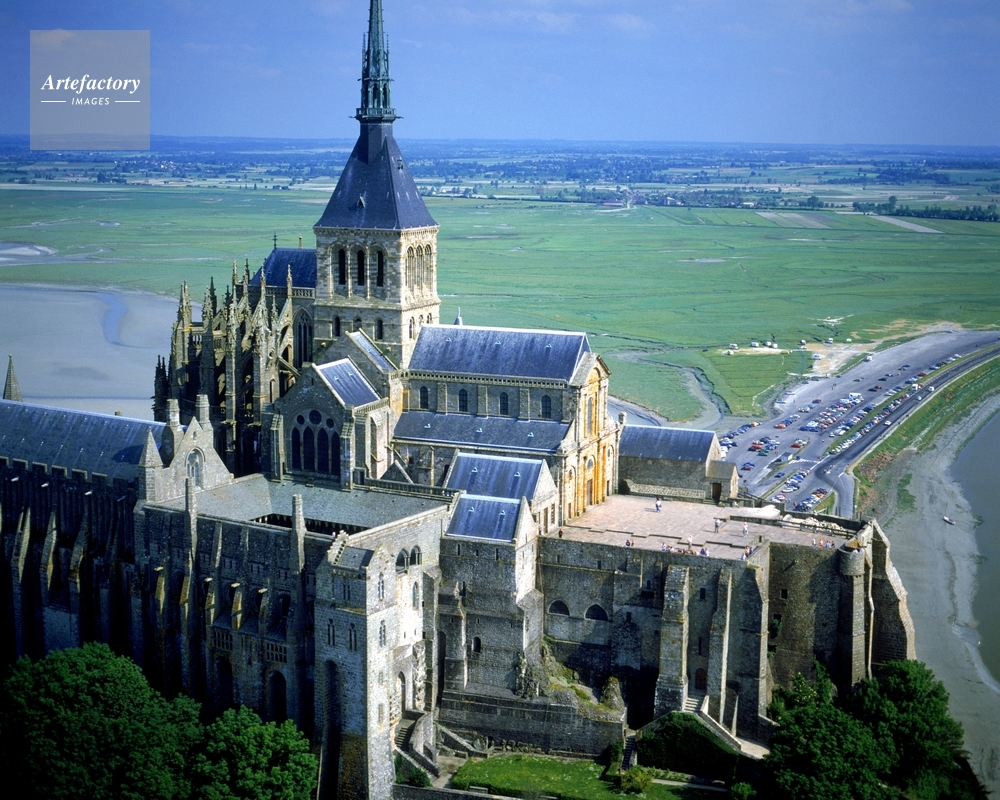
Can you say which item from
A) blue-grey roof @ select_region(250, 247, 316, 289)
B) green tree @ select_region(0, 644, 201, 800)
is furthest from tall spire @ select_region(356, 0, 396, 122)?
green tree @ select_region(0, 644, 201, 800)

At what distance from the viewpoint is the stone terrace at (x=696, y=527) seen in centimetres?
7956

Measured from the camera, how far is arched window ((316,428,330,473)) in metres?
86.1

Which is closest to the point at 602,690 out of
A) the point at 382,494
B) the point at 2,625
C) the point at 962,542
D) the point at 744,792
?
the point at 744,792

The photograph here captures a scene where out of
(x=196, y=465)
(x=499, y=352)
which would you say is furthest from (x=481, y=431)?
(x=196, y=465)

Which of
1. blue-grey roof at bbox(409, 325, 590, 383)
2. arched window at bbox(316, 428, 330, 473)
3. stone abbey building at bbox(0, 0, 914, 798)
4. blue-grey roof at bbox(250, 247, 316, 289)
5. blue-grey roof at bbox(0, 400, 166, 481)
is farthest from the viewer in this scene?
blue-grey roof at bbox(250, 247, 316, 289)

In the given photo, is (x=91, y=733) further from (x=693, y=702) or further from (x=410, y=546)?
(x=693, y=702)

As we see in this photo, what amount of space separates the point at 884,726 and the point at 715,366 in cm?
10729

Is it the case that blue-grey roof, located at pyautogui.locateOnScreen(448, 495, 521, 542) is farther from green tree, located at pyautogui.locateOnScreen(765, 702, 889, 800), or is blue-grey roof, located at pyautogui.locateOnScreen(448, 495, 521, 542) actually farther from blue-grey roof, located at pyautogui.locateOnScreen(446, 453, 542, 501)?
green tree, located at pyautogui.locateOnScreen(765, 702, 889, 800)

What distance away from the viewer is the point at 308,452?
8681cm

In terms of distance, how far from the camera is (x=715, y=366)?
177 m

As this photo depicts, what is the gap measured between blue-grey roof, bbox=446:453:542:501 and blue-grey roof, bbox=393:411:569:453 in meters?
2.46

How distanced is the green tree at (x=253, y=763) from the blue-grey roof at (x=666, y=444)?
98.7 feet

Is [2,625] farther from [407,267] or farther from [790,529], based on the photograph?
[790,529]

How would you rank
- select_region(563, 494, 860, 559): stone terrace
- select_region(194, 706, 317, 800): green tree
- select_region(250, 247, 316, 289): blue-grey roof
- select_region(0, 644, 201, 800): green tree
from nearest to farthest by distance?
select_region(194, 706, 317, 800): green tree, select_region(0, 644, 201, 800): green tree, select_region(563, 494, 860, 559): stone terrace, select_region(250, 247, 316, 289): blue-grey roof
